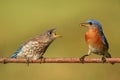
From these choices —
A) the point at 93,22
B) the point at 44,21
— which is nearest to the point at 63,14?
the point at 44,21

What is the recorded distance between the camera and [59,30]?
11031 mm

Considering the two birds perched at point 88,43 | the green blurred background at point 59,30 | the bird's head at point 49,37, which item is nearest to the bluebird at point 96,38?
the two birds perched at point 88,43

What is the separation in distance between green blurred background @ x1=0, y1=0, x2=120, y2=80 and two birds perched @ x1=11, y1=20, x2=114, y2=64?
225cm

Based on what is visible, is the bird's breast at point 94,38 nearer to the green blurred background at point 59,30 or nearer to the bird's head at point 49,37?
the bird's head at point 49,37

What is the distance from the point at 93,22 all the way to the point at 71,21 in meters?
6.58

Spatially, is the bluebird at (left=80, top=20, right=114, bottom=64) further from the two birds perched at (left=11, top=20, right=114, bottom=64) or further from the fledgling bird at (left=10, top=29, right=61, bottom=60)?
the fledgling bird at (left=10, top=29, right=61, bottom=60)

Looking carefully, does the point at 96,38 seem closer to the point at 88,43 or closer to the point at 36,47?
the point at 88,43

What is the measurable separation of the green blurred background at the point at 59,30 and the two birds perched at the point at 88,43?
7.38 ft

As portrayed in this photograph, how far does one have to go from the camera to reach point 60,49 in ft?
33.0

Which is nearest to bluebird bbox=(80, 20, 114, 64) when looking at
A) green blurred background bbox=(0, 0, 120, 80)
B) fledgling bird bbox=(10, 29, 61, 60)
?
fledgling bird bbox=(10, 29, 61, 60)

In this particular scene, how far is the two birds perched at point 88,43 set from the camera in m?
5.33

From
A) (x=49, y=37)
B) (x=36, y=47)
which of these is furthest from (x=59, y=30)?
(x=36, y=47)

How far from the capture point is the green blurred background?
344 inches

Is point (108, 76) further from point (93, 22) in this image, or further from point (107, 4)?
point (107, 4)
